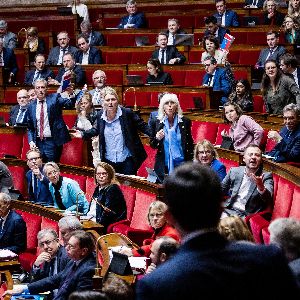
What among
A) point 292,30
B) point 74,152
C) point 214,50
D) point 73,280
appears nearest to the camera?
point 73,280

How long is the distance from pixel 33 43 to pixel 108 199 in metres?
3.40

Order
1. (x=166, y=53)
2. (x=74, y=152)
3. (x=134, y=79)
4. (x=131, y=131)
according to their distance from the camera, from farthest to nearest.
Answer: (x=166, y=53) → (x=134, y=79) → (x=74, y=152) → (x=131, y=131)

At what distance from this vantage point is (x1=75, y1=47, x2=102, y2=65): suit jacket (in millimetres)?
6338

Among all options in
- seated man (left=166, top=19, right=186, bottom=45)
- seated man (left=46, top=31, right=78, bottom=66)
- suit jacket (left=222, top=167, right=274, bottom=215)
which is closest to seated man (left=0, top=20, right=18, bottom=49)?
seated man (left=46, top=31, right=78, bottom=66)

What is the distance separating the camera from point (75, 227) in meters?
3.23

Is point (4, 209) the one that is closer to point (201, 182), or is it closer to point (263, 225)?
point (263, 225)

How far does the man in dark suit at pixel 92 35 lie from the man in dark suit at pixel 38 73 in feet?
2.20

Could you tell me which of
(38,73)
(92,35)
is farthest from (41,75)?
(92,35)

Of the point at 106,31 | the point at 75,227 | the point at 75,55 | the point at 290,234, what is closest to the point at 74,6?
the point at 106,31

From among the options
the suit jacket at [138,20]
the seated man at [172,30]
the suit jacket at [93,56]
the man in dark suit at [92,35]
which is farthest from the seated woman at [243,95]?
the suit jacket at [138,20]

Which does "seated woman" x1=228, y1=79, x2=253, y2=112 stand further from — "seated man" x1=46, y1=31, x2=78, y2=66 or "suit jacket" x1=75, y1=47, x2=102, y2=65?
"seated man" x1=46, y1=31, x2=78, y2=66

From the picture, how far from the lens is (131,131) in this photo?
4.29m

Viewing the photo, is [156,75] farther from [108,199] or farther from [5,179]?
[108,199]

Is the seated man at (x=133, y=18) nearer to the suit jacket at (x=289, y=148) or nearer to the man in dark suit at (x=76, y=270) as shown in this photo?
the suit jacket at (x=289, y=148)
